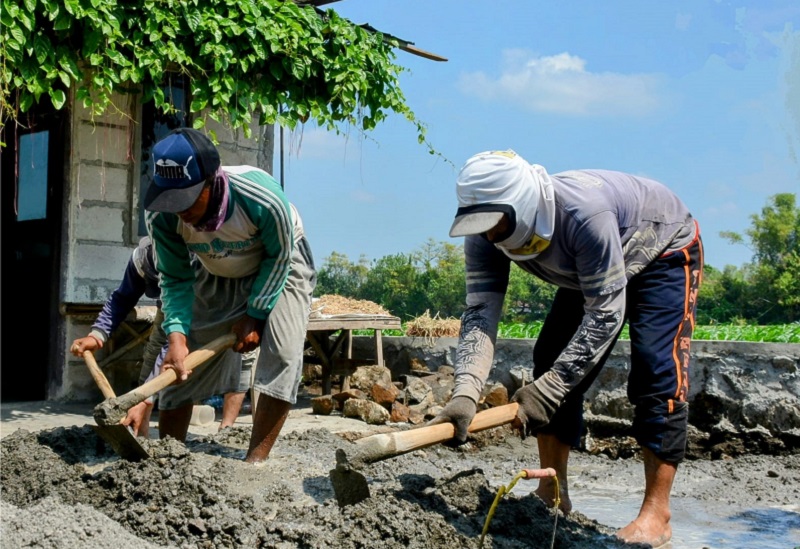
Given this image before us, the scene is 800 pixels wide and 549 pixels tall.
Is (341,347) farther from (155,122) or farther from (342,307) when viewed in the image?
(155,122)

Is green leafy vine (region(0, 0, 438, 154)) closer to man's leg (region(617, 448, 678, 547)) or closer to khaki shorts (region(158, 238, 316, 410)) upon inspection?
khaki shorts (region(158, 238, 316, 410))

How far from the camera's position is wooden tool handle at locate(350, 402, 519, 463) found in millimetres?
2852

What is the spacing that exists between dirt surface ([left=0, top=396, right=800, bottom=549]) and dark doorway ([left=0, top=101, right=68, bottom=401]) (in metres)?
3.24

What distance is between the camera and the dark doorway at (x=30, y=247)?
24.0ft

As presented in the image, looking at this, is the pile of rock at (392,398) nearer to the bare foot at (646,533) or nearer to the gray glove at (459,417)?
the bare foot at (646,533)

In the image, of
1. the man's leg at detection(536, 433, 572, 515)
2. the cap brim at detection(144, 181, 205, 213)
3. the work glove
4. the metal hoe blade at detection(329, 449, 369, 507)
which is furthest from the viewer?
the man's leg at detection(536, 433, 572, 515)

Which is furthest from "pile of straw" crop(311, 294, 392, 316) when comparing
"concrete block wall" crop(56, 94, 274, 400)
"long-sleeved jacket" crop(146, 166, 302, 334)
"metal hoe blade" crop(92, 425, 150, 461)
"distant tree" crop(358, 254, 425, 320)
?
"distant tree" crop(358, 254, 425, 320)

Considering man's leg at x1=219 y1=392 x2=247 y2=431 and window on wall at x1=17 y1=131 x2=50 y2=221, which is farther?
window on wall at x1=17 y1=131 x2=50 y2=221

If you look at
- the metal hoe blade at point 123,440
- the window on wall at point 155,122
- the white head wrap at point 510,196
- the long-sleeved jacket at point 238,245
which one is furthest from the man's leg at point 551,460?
the window on wall at point 155,122

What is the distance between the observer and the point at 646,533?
3256 mm

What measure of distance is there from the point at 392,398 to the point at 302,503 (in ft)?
11.5

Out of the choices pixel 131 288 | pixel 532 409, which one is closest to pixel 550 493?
pixel 532 409

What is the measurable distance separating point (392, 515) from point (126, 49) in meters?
4.80

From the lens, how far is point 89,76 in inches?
263
